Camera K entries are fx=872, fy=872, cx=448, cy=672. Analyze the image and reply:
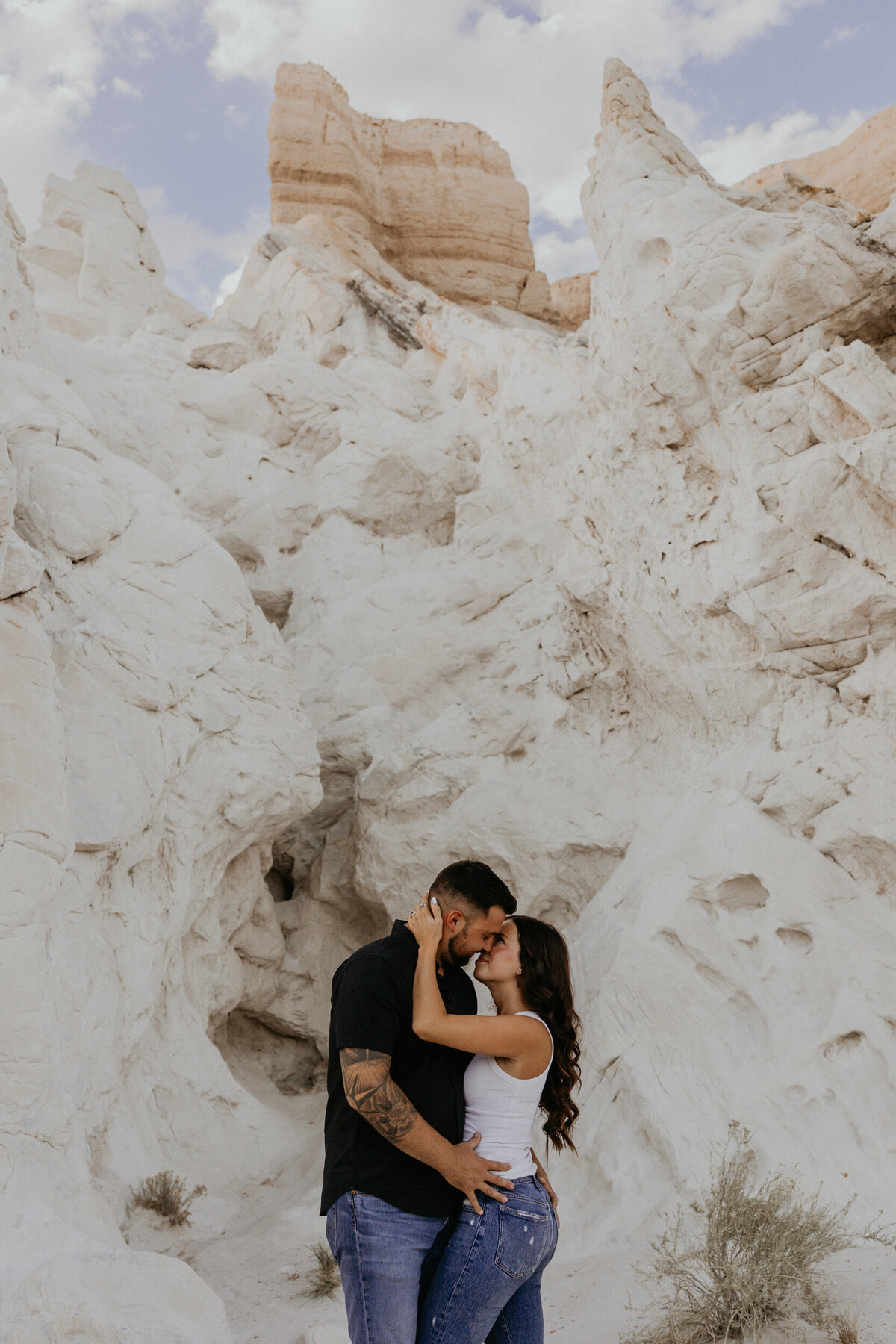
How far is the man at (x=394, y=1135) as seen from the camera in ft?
7.60

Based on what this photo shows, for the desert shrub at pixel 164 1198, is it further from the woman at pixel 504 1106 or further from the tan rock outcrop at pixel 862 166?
the tan rock outcrop at pixel 862 166

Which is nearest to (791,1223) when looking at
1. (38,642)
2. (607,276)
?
(38,642)

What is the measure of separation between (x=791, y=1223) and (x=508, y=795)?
470 cm

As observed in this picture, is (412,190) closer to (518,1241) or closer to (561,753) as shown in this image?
(561,753)

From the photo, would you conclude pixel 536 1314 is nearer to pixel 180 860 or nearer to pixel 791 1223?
pixel 791 1223

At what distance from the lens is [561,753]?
8.75 metres

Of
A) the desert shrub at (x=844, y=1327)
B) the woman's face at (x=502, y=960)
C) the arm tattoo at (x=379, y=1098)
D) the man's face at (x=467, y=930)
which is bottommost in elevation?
the desert shrub at (x=844, y=1327)

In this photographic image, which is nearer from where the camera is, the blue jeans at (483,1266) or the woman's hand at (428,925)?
the blue jeans at (483,1266)

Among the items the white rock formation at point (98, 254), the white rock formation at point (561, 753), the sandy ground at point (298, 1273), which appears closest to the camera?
the sandy ground at point (298, 1273)

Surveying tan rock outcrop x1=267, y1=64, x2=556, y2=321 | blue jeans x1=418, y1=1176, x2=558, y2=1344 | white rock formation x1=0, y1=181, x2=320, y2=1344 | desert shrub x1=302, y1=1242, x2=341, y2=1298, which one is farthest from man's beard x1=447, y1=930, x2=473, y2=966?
tan rock outcrop x1=267, y1=64, x2=556, y2=321

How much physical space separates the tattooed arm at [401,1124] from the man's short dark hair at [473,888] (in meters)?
0.48

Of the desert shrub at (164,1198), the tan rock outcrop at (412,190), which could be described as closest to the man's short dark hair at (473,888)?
the desert shrub at (164,1198)

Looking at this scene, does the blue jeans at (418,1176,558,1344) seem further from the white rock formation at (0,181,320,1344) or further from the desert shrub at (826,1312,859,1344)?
the desert shrub at (826,1312,859,1344)

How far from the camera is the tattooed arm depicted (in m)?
2.31
